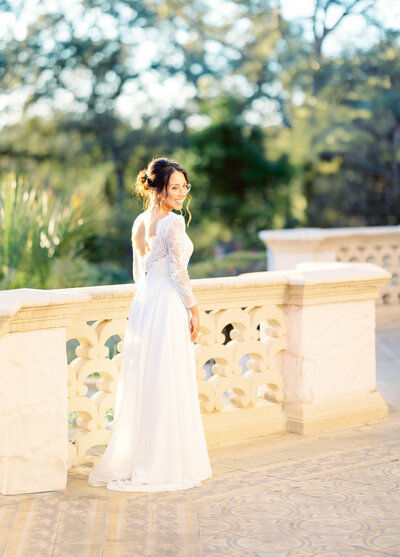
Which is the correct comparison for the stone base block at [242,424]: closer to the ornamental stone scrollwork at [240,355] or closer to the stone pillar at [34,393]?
the ornamental stone scrollwork at [240,355]

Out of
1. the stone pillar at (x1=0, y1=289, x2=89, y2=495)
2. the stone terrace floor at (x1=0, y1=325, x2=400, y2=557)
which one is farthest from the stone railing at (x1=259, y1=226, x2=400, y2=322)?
the stone pillar at (x1=0, y1=289, x2=89, y2=495)

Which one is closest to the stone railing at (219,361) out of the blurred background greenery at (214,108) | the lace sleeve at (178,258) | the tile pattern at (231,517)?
the tile pattern at (231,517)

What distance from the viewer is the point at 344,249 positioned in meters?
11.5

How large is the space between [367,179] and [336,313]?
2091cm

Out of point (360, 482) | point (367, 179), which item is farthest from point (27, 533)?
point (367, 179)

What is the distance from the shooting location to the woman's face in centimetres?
508

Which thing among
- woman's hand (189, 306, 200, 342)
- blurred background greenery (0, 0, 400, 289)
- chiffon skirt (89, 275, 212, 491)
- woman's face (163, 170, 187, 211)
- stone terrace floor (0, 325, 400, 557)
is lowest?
stone terrace floor (0, 325, 400, 557)

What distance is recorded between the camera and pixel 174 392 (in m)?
4.98

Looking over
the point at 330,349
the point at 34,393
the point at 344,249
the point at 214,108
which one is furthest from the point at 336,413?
the point at 214,108

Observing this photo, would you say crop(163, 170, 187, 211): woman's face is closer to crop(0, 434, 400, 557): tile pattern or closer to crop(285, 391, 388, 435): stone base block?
crop(0, 434, 400, 557): tile pattern

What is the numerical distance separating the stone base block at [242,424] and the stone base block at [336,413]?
105 mm

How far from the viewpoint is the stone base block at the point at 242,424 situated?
589cm

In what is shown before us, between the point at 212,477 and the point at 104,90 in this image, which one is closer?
the point at 212,477

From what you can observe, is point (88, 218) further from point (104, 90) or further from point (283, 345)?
point (104, 90)
